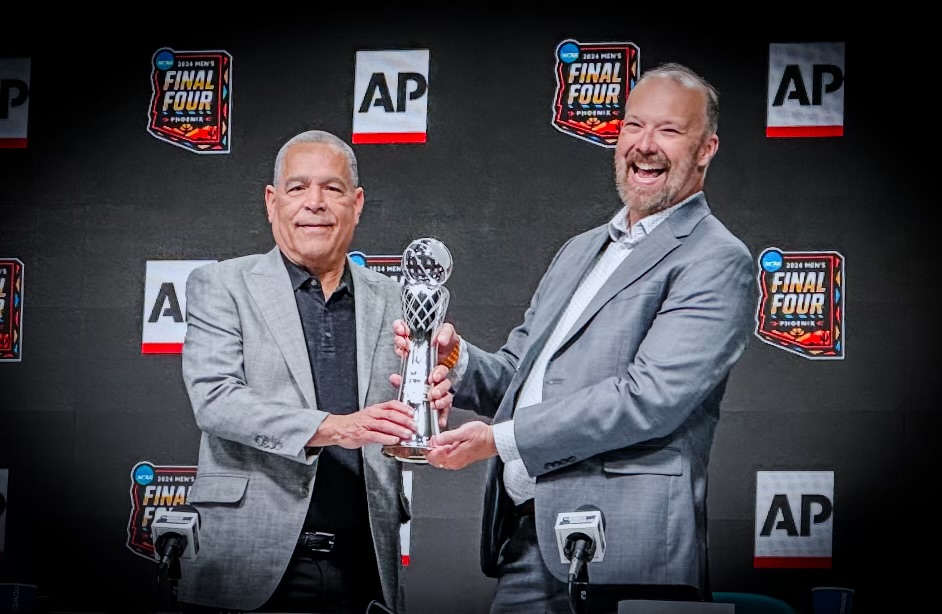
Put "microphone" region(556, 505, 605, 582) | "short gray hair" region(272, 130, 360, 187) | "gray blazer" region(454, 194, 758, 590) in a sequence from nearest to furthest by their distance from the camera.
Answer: "microphone" region(556, 505, 605, 582)
"gray blazer" region(454, 194, 758, 590)
"short gray hair" region(272, 130, 360, 187)

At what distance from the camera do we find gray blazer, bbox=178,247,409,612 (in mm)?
3584

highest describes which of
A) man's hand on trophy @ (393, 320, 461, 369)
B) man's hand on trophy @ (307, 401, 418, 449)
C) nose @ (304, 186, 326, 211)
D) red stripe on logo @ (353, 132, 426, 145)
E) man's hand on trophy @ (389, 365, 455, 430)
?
red stripe on logo @ (353, 132, 426, 145)

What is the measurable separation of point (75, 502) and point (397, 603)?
3.97 ft

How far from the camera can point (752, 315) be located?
11.0 feet

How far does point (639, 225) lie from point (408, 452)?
3.04 feet

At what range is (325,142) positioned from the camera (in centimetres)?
396

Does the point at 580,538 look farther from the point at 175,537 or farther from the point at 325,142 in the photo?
the point at 325,142

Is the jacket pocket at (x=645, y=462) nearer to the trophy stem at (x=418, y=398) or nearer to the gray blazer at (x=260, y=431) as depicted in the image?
the trophy stem at (x=418, y=398)

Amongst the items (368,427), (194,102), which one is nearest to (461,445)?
(368,427)

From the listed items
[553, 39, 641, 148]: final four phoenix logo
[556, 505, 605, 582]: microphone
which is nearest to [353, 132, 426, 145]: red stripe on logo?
[553, 39, 641, 148]: final four phoenix logo

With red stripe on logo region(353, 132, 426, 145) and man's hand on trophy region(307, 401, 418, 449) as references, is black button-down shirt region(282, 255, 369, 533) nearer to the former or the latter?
man's hand on trophy region(307, 401, 418, 449)

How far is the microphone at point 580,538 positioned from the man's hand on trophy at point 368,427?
20.5 inches

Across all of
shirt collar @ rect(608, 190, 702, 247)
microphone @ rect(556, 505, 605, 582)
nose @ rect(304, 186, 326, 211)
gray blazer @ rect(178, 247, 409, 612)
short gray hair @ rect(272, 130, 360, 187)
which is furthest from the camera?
short gray hair @ rect(272, 130, 360, 187)

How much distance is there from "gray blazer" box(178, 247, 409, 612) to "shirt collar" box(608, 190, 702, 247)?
29.2 inches
